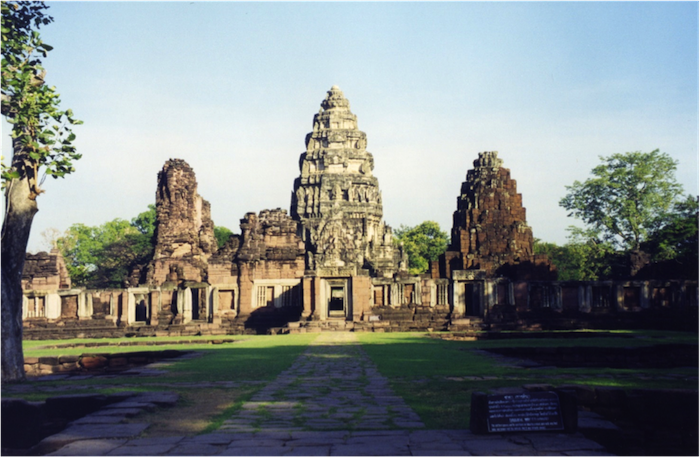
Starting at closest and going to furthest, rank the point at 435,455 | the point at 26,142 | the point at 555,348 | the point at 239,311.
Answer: the point at 435,455
the point at 26,142
the point at 555,348
the point at 239,311

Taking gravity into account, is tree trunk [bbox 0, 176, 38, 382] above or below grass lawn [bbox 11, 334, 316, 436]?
above

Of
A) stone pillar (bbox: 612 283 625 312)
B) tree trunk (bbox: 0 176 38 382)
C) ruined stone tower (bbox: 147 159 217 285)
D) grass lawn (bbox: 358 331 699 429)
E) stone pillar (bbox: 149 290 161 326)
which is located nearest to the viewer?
grass lawn (bbox: 358 331 699 429)

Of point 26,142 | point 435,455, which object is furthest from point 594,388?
point 26,142

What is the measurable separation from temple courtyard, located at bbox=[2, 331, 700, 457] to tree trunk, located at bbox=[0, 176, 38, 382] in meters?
0.59

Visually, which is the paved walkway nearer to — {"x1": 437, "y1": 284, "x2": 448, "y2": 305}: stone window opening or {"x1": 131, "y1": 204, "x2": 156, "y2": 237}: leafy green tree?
{"x1": 437, "y1": 284, "x2": 448, "y2": 305}: stone window opening

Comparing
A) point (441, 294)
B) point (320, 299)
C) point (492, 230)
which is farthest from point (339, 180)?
point (320, 299)

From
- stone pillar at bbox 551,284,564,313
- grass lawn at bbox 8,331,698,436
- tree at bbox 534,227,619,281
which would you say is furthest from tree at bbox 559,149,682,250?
grass lawn at bbox 8,331,698,436

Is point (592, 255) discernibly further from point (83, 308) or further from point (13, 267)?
point (13, 267)

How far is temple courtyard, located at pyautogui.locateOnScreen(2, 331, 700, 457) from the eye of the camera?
623cm

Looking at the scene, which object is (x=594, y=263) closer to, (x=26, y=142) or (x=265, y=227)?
(x=265, y=227)

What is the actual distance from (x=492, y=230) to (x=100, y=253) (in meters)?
45.4

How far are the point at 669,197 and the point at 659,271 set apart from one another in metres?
17.4

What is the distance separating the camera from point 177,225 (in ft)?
138

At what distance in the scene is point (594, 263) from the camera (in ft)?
161
